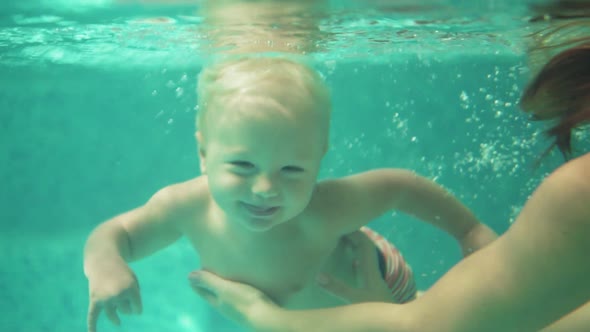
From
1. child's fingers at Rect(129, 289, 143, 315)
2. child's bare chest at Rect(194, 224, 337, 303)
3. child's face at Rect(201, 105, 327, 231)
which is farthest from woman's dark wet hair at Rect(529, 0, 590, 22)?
child's fingers at Rect(129, 289, 143, 315)

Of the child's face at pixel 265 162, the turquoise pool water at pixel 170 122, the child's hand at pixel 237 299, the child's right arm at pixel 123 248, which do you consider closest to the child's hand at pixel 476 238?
the child's face at pixel 265 162

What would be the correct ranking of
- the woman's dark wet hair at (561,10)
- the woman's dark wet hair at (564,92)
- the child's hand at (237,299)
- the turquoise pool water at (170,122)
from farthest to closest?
the turquoise pool water at (170,122) → the woman's dark wet hair at (561,10) → the child's hand at (237,299) → the woman's dark wet hair at (564,92)

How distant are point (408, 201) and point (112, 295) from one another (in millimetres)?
2272

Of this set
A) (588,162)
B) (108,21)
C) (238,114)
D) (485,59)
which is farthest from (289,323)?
(485,59)

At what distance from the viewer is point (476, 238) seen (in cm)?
386

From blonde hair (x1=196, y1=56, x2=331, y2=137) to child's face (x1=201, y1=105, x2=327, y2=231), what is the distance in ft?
0.36

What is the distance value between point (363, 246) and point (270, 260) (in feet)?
2.66

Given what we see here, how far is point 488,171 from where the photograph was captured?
11.5 m

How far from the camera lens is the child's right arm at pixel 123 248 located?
2.99 metres

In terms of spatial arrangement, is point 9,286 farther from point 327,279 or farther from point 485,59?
point 485,59

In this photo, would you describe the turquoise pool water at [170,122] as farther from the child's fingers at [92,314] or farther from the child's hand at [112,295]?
the child's fingers at [92,314]

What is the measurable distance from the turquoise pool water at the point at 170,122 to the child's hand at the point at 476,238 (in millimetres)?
2864

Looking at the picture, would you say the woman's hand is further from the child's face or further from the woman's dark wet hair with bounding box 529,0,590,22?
the woman's dark wet hair with bounding box 529,0,590,22

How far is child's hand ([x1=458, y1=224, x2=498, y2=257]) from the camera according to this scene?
3.83m
